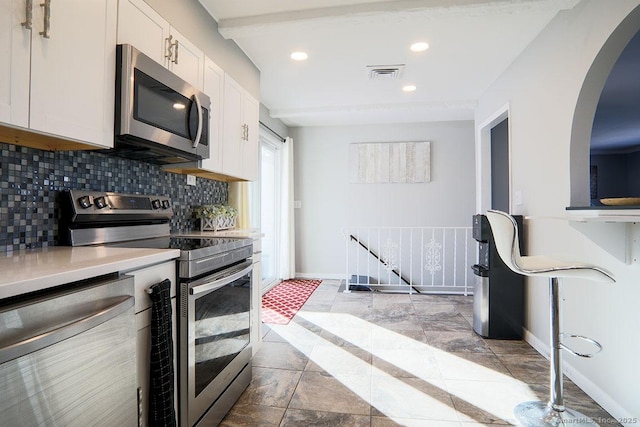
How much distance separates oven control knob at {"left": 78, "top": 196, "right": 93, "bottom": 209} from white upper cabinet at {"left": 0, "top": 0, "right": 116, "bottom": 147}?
12.1 inches

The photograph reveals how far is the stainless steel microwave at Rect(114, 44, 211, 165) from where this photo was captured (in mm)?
1428

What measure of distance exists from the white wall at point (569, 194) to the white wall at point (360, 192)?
2080 millimetres

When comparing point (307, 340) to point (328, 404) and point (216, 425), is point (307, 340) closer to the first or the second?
point (328, 404)

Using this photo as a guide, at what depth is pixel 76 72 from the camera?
1.22m

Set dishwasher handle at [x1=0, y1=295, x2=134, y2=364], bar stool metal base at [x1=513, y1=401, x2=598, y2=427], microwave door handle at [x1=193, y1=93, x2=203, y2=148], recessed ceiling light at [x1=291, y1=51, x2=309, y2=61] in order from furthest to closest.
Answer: recessed ceiling light at [x1=291, y1=51, x2=309, y2=61], microwave door handle at [x1=193, y1=93, x2=203, y2=148], bar stool metal base at [x1=513, y1=401, x2=598, y2=427], dishwasher handle at [x1=0, y1=295, x2=134, y2=364]

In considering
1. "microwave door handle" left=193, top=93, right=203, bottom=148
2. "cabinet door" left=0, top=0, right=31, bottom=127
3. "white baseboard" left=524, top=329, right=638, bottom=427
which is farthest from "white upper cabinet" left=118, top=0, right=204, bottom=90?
"white baseboard" left=524, top=329, right=638, bottom=427

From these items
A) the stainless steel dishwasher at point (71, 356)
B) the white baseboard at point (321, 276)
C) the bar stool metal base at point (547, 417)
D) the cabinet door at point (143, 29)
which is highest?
the cabinet door at point (143, 29)

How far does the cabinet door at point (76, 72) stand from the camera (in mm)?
1095

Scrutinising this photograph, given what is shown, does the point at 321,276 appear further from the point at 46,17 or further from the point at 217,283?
the point at 46,17

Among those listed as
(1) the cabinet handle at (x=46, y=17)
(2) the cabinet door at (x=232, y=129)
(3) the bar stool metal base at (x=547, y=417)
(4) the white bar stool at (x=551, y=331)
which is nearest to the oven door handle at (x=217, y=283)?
(2) the cabinet door at (x=232, y=129)

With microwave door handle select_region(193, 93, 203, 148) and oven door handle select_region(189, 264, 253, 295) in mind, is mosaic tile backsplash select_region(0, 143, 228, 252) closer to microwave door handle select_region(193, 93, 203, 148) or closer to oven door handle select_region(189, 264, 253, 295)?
microwave door handle select_region(193, 93, 203, 148)

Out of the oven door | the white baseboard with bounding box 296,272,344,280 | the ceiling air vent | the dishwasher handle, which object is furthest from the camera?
the white baseboard with bounding box 296,272,344,280

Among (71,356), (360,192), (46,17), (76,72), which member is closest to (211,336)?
(71,356)

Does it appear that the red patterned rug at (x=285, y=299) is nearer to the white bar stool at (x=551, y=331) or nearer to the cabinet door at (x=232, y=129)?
the cabinet door at (x=232, y=129)
